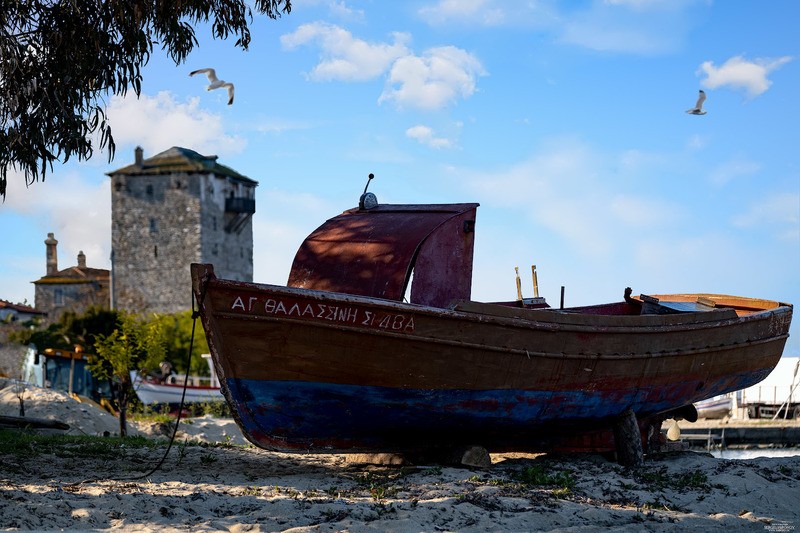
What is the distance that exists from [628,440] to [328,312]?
5543 millimetres

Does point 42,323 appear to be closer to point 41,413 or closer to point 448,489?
point 41,413

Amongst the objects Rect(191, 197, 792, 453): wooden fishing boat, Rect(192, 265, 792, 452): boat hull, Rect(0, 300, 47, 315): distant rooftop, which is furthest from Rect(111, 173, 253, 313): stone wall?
Rect(192, 265, 792, 452): boat hull

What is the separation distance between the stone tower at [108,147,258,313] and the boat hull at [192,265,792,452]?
147 feet

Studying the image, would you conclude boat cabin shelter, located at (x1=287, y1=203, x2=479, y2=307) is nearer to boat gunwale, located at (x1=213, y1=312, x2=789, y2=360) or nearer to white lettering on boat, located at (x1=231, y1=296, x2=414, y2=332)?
boat gunwale, located at (x1=213, y1=312, x2=789, y2=360)

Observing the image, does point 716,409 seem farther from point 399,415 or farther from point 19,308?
point 19,308

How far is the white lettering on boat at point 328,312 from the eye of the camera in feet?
32.1

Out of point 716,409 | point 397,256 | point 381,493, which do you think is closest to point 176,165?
point 716,409

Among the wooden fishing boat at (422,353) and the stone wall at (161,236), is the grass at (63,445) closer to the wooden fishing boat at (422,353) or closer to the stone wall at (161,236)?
the wooden fishing boat at (422,353)

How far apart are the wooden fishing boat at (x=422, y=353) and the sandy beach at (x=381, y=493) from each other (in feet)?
1.96

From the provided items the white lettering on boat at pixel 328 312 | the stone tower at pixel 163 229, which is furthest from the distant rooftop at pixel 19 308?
the white lettering on boat at pixel 328 312

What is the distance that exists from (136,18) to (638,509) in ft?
30.4

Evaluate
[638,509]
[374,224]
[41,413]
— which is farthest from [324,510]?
[41,413]

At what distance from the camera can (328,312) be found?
9.96m

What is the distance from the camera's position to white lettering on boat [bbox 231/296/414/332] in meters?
9.79
